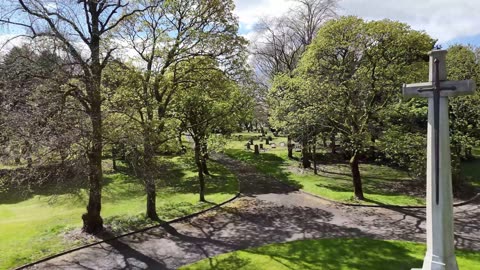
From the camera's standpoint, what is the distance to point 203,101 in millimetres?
19453

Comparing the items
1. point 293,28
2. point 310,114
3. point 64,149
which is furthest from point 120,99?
point 293,28

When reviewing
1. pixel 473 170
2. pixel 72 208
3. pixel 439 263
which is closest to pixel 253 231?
pixel 439 263

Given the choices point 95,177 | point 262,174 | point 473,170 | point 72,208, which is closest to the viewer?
point 95,177

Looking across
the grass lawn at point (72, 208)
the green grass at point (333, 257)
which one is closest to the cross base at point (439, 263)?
the green grass at point (333, 257)

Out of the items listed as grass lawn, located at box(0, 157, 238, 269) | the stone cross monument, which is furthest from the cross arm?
grass lawn, located at box(0, 157, 238, 269)

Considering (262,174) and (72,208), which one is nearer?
(72,208)

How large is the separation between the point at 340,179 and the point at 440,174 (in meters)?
16.8

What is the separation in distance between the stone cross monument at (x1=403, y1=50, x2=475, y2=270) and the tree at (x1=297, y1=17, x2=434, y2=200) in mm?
9108

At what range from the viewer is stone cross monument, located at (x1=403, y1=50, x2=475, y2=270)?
28.4 feet

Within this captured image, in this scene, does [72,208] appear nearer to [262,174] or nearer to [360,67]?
[262,174]

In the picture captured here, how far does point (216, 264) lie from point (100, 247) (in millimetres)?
4569

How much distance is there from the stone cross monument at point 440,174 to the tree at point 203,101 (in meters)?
10.7

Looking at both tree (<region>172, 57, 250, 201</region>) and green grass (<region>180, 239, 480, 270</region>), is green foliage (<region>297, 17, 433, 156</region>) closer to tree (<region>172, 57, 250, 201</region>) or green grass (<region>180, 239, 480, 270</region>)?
tree (<region>172, 57, 250, 201</region>)

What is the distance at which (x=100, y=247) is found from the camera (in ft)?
45.1
